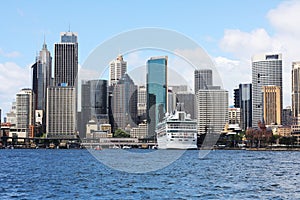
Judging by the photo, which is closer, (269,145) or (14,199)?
(14,199)

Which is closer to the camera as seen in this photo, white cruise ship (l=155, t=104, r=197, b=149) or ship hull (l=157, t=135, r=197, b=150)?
ship hull (l=157, t=135, r=197, b=150)

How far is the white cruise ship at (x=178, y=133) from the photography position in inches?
5620

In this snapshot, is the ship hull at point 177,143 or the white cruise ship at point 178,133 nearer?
→ the ship hull at point 177,143

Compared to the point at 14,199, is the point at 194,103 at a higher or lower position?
higher

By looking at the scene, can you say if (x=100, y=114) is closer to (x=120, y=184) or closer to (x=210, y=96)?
(x=210, y=96)

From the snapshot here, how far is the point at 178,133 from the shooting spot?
146 meters

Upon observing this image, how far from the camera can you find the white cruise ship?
142750 mm

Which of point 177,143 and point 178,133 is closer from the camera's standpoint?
point 177,143

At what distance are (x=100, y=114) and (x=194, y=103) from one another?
100 ft

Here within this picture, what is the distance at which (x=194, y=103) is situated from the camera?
197125 mm

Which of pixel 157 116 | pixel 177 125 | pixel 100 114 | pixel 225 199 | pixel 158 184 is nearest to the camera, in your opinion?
pixel 225 199

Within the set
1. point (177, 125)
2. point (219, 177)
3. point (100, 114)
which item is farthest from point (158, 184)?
point (100, 114)

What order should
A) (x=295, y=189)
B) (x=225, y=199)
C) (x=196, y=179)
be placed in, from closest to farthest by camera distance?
(x=225, y=199), (x=295, y=189), (x=196, y=179)

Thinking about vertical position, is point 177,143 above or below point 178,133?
below
